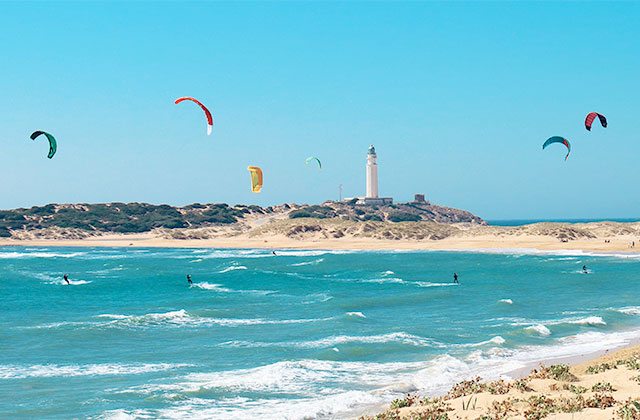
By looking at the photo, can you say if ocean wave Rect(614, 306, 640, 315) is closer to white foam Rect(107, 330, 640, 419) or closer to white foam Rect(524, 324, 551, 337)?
white foam Rect(524, 324, 551, 337)

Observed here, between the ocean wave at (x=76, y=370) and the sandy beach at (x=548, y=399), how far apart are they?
26.1 ft

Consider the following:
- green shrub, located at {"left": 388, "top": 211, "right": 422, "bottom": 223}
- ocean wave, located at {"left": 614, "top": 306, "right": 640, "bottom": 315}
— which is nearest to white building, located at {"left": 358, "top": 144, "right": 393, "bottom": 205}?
green shrub, located at {"left": 388, "top": 211, "right": 422, "bottom": 223}

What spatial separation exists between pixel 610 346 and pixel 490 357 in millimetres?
3436

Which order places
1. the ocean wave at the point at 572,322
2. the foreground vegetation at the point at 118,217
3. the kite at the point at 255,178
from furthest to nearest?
the foreground vegetation at the point at 118,217 < the kite at the point at 255,178 < the ocean wave at the point at 572,322

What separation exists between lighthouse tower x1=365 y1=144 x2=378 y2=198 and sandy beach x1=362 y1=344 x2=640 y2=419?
113m

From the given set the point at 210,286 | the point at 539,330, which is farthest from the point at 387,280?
the point at 539,330

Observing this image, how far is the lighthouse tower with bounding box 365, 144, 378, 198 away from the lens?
125 meters

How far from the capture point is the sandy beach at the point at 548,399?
925cm

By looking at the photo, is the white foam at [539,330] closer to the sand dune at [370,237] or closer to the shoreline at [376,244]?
the shoreline at [376,244]

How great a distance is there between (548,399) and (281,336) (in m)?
12.3

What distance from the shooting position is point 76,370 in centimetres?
1731

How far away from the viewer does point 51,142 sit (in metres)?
34.6

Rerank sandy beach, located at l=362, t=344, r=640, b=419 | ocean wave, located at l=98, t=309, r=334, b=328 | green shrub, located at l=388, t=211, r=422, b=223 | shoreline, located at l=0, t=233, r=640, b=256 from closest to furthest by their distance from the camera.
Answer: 1. sandy beach, located at l=362, t=344, r=640, b=419
2. ocean wave, located at l=98, t=309, r=334, b=328
3. shoreline, located at l=0, t=233, r=640, b=256
4. green shrub, located at l=388, t=211, r=422, b=223

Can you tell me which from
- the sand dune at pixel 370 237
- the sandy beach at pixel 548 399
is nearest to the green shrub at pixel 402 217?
the sand dune at pixel 370 237
